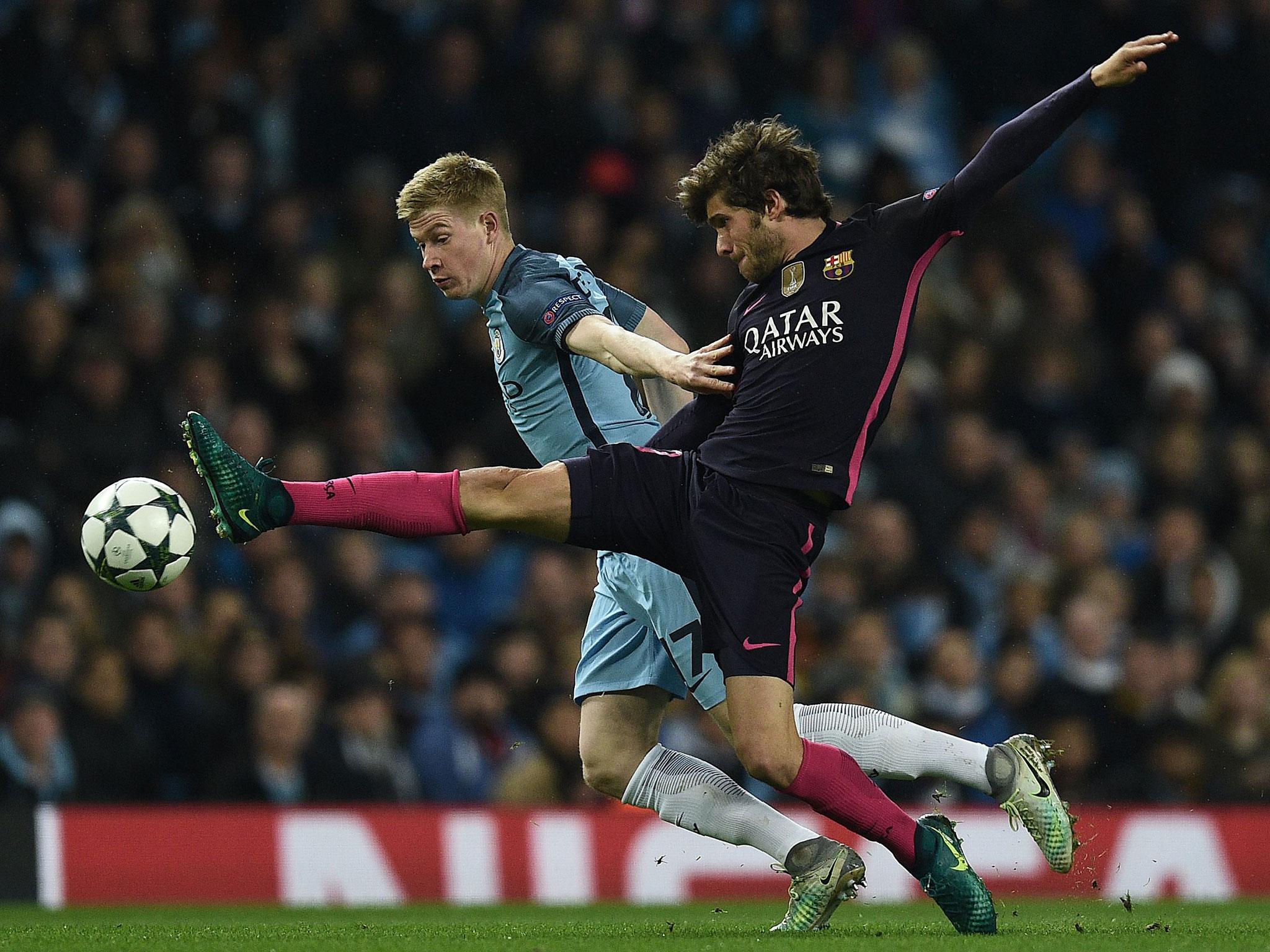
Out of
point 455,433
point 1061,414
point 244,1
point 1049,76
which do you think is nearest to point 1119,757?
point 1061,414

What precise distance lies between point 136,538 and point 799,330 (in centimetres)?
185

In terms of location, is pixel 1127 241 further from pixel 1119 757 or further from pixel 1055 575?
pixel 1119 757

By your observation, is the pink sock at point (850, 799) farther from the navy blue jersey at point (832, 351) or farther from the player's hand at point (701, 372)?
the player's hand at point (701, 372)

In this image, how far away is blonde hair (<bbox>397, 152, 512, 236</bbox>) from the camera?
16.6 ft

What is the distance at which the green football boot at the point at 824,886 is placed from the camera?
4.62 m

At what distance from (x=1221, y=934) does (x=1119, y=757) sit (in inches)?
150

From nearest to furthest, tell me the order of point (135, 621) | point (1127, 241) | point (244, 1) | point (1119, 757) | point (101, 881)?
point (101, 881) → point (135, 621) → point (1119, 757) → point (244, 1) → point (1127, 241)

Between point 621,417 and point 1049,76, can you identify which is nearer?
point 621,417

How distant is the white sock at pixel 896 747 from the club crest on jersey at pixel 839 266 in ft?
4.01

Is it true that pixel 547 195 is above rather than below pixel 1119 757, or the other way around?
above

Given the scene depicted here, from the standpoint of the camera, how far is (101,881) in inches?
276

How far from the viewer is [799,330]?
4.57 meters

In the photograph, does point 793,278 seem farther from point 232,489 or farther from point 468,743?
point 468,743

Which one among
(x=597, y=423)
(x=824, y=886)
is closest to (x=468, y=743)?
(x=597, y=423)
